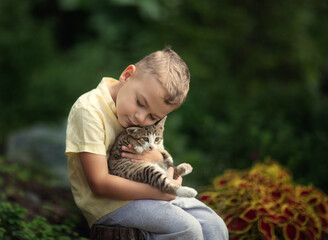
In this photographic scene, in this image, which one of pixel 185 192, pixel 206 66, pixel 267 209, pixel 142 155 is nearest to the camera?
pixel 185 192

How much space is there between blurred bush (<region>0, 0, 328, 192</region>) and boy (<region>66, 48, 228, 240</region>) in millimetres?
2332

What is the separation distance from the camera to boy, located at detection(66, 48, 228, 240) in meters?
2.54

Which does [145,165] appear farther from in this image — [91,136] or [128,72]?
[128,72]

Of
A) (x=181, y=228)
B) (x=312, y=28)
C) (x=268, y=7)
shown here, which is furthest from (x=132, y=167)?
(x=312, y=28)

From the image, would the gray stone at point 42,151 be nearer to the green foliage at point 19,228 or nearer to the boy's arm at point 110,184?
the green foliage at point 19,228

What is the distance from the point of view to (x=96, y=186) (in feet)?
8.46

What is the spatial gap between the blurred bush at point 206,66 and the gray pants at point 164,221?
2197mm

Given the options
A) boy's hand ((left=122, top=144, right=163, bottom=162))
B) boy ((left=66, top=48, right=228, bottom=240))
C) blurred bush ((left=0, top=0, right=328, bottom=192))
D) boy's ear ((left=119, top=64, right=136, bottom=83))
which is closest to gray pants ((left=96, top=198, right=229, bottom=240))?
boy ((left=66, top=48, right=228, bottom=240))

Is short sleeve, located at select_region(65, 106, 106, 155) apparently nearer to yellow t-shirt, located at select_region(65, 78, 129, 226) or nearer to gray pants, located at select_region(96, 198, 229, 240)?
yellow t-shirt, located at select_region(65, 78, 129, 226)

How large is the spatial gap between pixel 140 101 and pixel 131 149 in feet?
1.11

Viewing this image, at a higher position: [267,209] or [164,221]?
[267,209]

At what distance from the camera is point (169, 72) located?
254 centimetres

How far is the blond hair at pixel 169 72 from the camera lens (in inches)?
98.8

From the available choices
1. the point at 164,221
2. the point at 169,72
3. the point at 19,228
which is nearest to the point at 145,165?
the point at 164,221
